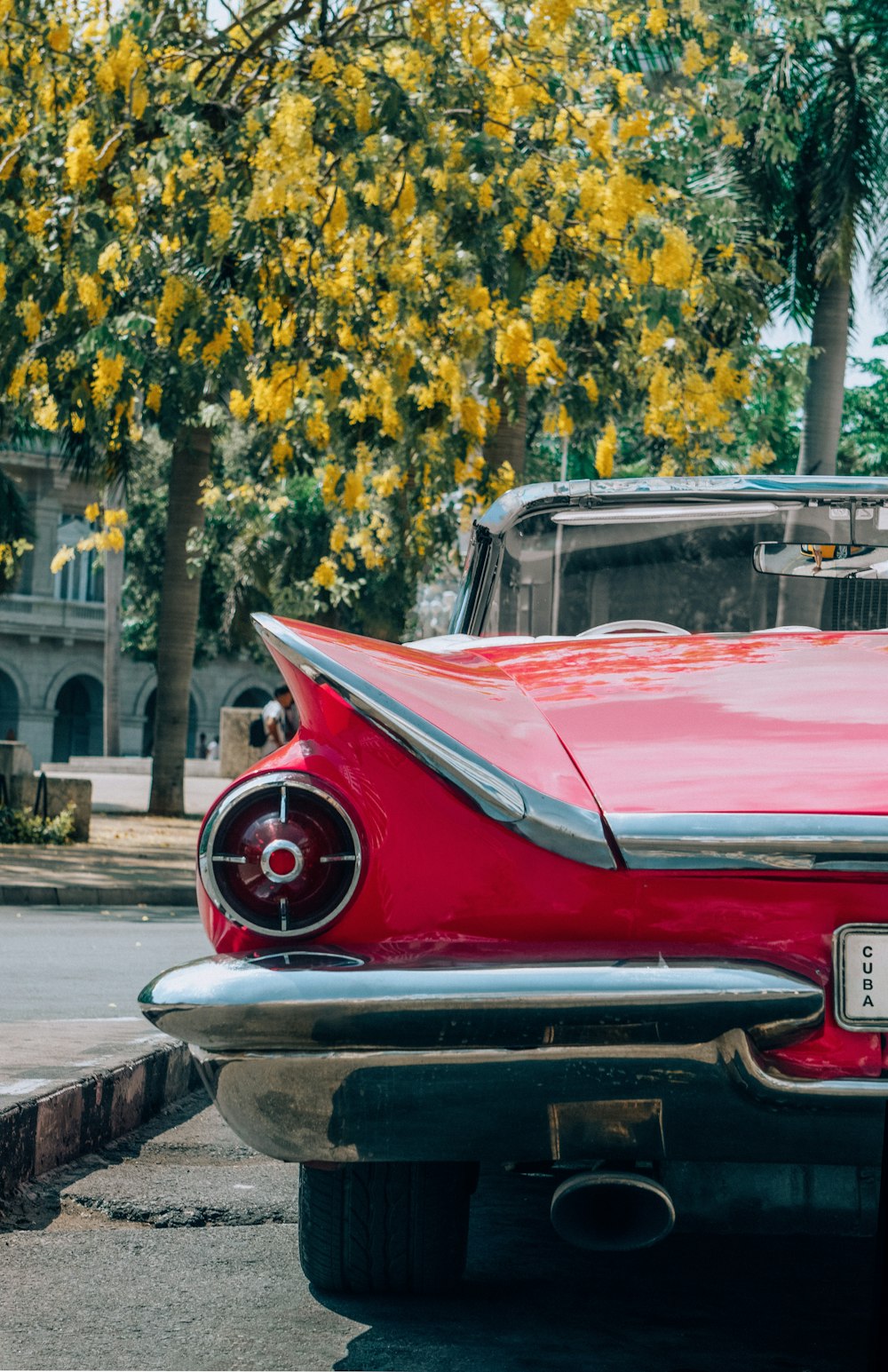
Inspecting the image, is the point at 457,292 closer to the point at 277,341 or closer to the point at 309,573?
the point at 277,341

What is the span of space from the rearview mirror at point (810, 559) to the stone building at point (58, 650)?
151 feet

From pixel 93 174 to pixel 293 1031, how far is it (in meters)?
11.5

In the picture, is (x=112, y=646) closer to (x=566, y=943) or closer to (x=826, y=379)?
(x=826, y=379)

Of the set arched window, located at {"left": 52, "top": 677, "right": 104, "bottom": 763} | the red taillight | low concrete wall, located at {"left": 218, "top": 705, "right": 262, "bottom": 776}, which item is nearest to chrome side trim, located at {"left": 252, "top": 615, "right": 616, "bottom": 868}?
the red taillight

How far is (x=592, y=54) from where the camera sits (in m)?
15.0

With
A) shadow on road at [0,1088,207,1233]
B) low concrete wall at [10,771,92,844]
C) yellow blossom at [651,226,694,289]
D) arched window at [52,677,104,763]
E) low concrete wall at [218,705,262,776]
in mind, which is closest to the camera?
shadow on road at [0,1088,207,1233]

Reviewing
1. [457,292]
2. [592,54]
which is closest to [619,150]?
[592,54]

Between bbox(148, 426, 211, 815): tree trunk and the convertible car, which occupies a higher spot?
bbox(148, 426, 211, 815): tree trunk

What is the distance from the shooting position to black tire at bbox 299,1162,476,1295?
3.12m

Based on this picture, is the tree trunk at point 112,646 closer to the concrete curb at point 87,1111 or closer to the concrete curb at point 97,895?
the concrete curb at point 97,895

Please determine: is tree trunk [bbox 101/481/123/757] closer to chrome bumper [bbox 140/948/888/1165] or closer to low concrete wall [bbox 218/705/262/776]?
low concrete wall [bbox 218/705/262/776]

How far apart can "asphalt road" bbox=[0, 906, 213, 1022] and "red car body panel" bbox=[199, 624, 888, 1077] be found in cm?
459

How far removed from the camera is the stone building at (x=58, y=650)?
5138cm

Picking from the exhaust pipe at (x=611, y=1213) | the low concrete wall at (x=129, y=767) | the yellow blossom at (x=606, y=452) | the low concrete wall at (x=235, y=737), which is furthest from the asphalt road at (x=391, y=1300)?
the low concrete wall at (x=129, y=767)
